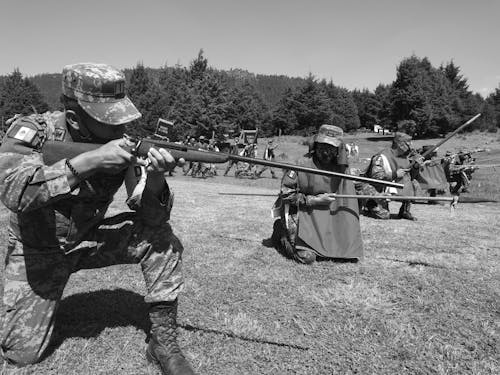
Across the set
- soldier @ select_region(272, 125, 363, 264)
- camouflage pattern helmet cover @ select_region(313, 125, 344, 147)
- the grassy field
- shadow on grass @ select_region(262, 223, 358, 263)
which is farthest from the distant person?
camouflage pattern helmet cover @ select_region(313, 125, 344, 147)

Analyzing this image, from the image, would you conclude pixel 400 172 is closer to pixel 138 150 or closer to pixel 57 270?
pixel 138 150

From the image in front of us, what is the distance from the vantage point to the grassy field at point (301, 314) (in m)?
3.33

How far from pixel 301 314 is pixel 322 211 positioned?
226 cm

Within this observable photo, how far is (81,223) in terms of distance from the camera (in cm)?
337

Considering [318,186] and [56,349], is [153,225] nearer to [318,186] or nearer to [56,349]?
[56,349]

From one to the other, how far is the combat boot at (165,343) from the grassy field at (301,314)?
14 cm

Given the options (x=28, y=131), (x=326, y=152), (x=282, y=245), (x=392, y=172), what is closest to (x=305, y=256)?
(x=282, y=245)

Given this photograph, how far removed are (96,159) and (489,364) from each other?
358 cm

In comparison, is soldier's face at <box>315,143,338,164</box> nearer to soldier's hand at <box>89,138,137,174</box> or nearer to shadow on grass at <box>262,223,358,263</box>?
shadow on grass at <box>262,223,358,263</box>

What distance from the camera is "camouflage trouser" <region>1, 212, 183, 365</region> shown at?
10.2 ft

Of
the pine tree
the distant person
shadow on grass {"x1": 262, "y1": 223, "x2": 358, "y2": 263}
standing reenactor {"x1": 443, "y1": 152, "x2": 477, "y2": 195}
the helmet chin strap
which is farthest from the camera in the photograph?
the pine tree

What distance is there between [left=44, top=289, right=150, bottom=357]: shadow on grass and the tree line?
35.7m

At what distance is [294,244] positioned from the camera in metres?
6.17

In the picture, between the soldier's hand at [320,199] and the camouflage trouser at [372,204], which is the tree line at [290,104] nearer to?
the camouflage trouser at [372,204]
